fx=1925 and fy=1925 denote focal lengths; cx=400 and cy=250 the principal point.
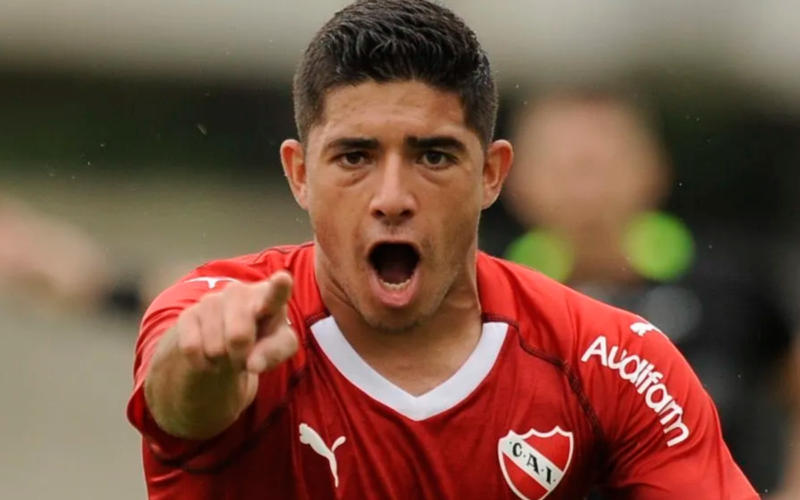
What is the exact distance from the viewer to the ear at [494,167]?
4.81 metres

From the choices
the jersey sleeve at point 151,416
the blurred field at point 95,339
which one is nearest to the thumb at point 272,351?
the jersey sleeve at point 151,416

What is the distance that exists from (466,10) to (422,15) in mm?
8029

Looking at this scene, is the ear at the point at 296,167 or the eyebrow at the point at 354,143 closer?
the eyebrow at the point at 354,143

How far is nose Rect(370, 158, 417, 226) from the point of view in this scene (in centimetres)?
437

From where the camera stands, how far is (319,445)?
14.6ft

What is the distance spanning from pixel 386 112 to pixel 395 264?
367 mm

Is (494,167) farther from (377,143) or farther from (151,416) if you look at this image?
(151,416)

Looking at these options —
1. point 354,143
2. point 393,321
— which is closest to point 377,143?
point 354,143

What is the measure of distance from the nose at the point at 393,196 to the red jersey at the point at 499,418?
15.4 inches

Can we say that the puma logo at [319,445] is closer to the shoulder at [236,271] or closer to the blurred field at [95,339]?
the shoulder at [236,271]

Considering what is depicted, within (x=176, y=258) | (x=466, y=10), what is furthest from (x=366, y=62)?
(x=176, y=258)

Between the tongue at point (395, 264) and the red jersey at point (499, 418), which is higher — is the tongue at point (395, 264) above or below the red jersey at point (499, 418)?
above

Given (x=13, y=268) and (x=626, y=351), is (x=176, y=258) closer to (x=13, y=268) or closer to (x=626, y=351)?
(x=13, y=268)

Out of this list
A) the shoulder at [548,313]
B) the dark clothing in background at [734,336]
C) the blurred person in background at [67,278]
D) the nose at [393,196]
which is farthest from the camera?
the dark clothing in background at [734,336]
